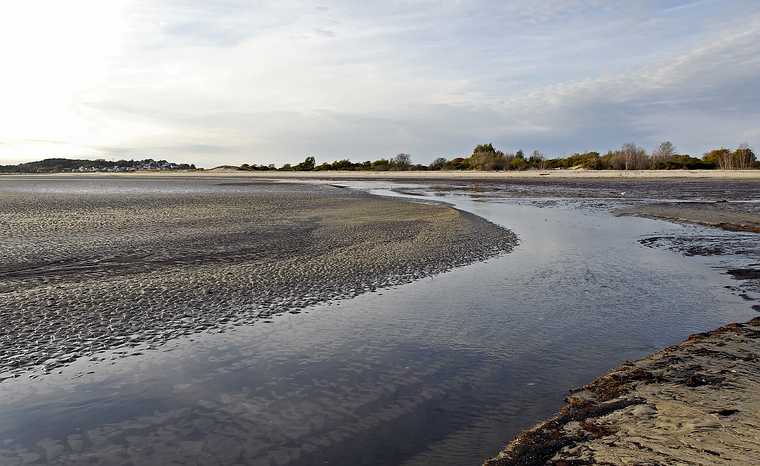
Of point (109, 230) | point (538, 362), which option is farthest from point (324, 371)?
point (109, 230)

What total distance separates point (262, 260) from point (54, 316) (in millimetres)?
4782

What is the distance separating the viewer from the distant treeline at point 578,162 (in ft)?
268

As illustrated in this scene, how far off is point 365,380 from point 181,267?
6653 millimetres

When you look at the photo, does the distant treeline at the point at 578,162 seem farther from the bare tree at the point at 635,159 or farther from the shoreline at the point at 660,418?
the shoreline at the point at 660,418

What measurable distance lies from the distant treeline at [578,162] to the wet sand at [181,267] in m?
73.6

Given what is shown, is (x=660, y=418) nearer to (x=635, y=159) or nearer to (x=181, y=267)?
(x=181, y=267)

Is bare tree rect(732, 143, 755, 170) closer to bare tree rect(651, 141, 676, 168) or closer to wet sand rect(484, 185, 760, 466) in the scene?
bare tree rect(651, 141, 676, 168)

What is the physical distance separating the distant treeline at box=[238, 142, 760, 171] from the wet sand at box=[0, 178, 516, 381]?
7361 centimetres

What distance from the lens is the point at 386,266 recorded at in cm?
1170

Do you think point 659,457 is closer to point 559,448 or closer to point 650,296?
point 559,448

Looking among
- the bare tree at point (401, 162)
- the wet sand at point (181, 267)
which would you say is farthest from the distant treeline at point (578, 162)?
the wet sand at point (181, 267)

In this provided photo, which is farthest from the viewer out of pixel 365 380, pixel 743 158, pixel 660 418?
pixel 743 158

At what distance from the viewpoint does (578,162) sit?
95.1 metres

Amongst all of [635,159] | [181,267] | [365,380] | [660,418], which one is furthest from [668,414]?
[635,159]
